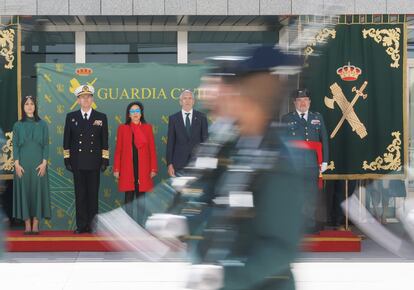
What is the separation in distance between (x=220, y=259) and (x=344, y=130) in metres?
6.85

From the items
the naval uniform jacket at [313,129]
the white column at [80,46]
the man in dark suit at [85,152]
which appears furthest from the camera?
the white column at [80,46]

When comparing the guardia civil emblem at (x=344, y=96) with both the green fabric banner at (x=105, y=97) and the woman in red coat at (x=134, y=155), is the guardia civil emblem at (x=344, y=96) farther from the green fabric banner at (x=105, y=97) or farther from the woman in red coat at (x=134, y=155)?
the woman in red coat at (x=134, y=155)

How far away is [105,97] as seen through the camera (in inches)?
374

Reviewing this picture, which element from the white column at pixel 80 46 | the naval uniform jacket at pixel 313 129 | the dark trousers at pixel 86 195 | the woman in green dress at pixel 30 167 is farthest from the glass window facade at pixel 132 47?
the naval uniform jacket at pixel 313 129

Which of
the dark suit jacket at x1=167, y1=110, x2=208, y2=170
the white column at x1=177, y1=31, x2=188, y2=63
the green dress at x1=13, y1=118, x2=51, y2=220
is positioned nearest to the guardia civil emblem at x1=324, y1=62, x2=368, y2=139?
the dark suit jacket at x1=167, y1=110, x2=208, y2=170

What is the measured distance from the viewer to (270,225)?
255cm

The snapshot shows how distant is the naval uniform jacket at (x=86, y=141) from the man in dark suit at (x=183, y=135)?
31.3 inches

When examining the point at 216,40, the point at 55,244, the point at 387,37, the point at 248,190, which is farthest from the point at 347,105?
the point at 248,190

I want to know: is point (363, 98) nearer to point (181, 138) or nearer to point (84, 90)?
point (181, 138)

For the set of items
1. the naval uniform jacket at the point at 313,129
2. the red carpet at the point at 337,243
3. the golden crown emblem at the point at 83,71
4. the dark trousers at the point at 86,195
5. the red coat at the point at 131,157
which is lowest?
the red carpet at the point at 337,243

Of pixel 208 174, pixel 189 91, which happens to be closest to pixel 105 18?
pixel 189 91

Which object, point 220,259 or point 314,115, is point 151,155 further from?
point 220,259

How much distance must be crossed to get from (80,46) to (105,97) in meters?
1.15

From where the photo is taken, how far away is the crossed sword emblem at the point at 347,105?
9164mm
